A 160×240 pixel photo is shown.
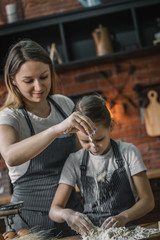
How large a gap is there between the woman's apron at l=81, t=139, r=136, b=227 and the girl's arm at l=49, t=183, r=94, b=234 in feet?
0.31

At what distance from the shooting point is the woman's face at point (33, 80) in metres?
1.74

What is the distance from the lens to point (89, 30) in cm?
394

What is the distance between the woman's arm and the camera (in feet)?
4.53

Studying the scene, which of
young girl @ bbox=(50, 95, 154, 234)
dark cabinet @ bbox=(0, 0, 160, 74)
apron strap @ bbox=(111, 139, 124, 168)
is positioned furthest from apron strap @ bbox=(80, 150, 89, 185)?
dark cabinet @ bbox=(0, 0, 160, 74)

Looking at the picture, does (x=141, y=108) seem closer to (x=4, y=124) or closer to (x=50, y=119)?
(x=50, y=119)

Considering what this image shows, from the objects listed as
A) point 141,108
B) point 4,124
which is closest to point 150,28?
point 141,108

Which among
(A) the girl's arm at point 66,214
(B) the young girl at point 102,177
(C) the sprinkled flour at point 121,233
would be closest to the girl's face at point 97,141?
(B) the young girl at point 102,177

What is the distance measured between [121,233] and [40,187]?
1.96 feet

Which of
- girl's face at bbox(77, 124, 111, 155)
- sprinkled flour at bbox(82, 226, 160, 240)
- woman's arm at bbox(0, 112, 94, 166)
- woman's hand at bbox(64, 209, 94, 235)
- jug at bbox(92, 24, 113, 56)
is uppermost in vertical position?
jug at bbox(92, 24, 113, 56)

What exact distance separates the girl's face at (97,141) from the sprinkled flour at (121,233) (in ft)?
1.48

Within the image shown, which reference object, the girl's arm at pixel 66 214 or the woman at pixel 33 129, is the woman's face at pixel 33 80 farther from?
the girl's arm at pixel 66 214

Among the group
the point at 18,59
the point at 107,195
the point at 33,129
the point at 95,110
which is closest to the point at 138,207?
the point at 107,195

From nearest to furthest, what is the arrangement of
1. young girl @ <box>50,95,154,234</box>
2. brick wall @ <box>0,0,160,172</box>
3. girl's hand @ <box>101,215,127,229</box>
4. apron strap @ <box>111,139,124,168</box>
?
1. girl's hand @ <box>101,215,127,229</box>
2. young girl @ <box>50,95,154,234</box>
3. apron strap @ <box>111,139,124,168</box>
4. brick wall @ <box>0,0,160,172</box>

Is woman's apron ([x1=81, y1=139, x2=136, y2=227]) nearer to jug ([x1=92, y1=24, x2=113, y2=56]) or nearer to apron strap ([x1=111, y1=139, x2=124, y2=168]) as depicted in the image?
apron strap ([x1=111, y1=139, x2=124, y2=168])
